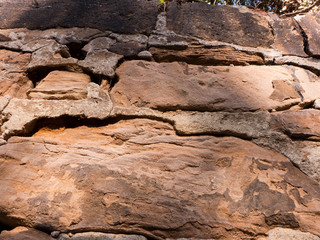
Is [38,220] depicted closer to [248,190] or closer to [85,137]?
[85,137]

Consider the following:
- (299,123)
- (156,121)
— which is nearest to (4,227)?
(156,121)

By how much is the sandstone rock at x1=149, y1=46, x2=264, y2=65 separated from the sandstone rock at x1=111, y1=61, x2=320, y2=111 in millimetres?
47

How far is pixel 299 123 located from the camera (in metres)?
1.05

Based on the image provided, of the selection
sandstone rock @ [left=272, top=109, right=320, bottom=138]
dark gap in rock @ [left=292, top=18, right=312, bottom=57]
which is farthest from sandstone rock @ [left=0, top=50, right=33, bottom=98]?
dark gap in rock @ [left=292, top=18, right=312, bottom=57]

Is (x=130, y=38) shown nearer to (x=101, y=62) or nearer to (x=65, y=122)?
(x=101, y=62)

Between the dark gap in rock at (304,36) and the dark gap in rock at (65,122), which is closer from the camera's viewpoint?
the dark gap in rock at (65,122)

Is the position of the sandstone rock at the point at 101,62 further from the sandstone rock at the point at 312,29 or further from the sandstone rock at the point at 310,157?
the sandstone rock at the point at 312,29

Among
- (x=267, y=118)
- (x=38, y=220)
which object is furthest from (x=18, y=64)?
(x=267, y=118)

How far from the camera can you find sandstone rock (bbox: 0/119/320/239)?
0.83 metres

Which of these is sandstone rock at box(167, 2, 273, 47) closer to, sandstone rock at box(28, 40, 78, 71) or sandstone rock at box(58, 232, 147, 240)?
sandstone rock at box(28, 40, 78, 71)

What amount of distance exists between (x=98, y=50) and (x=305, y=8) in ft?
4.58

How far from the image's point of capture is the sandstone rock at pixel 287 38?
130 centimetres

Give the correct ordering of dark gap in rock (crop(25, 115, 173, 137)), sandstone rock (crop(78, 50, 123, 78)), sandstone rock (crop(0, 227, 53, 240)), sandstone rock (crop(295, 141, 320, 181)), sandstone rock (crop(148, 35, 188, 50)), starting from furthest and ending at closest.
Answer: sandstone rock (crop(148, 35, 188, 50))
sandstone rock (crop(78, 50, 123, 78))
dark gap in rock (crop(25, 115, 173, 137))
sandstone rock (crop(295, 141, 320, 181))
sandstone rock (crop(0, 227, 53, 240))

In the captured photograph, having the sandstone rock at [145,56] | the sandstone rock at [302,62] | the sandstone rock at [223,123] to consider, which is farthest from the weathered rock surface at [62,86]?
the sandstone rock at [302,62]
